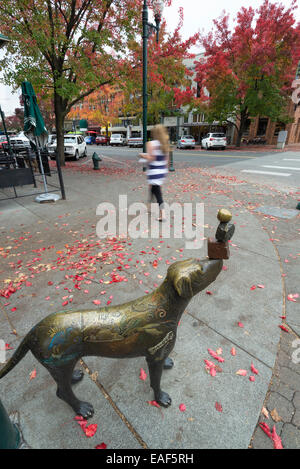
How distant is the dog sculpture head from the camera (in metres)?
1.34

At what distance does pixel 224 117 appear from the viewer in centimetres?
2655

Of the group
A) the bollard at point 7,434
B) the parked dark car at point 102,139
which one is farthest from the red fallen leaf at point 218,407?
the parked dark car at point 102,139

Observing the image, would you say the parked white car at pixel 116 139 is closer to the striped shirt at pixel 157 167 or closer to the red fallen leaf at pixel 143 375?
the striped shirt at pixel 157 167

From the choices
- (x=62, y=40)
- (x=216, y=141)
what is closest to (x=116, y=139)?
(x=216, y=141)

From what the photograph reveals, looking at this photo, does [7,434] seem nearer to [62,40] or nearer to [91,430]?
[91,430]

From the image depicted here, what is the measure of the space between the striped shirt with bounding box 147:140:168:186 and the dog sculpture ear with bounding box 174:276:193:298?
414 cm

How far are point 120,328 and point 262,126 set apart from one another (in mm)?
41199

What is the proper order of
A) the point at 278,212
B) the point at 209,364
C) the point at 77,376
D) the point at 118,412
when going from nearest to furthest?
1. the point at 118,412
2. the point at 77,376
3. the point at 209,364
4. the point at 278,212

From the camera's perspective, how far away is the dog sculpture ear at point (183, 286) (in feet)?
4.37

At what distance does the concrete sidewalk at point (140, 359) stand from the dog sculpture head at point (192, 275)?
1179mm

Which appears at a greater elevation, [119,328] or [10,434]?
[119,328]

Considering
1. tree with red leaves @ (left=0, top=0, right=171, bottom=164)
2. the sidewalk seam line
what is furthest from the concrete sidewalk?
tree with red leaves @ (left=0, top=0, right=171, bottom=164)

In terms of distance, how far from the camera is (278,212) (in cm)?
649
